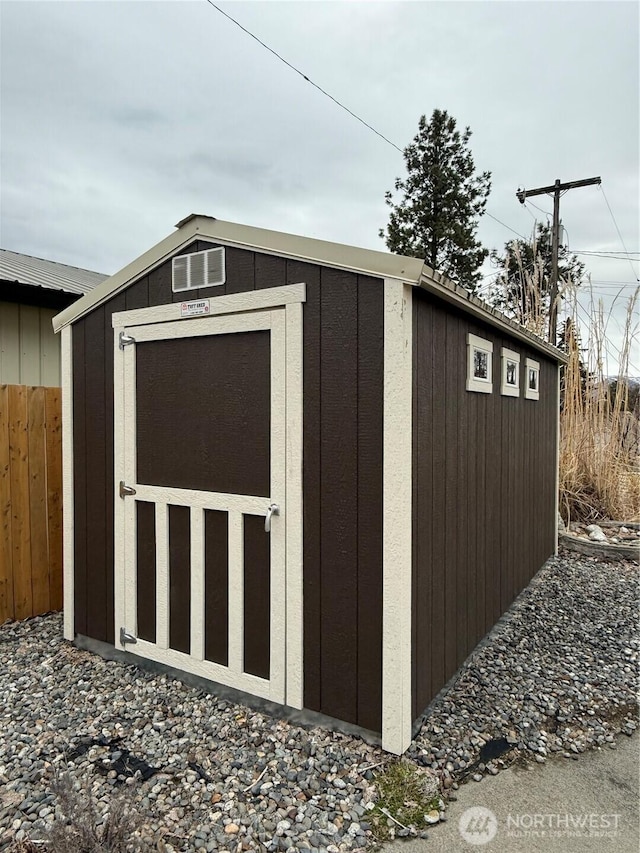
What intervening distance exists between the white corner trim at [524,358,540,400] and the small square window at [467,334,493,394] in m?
0.96

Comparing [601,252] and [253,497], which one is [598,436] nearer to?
[601,252]

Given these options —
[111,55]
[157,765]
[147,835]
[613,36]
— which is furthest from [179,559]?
[613,36]

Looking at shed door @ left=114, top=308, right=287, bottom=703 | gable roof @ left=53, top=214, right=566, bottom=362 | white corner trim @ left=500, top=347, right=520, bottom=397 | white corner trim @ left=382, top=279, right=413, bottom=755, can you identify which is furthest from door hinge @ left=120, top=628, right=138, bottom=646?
white corner trim @ left=500, top=347, right=520, bottom=397

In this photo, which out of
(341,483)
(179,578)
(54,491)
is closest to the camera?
(341,483)

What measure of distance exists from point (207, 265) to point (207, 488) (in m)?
1.09

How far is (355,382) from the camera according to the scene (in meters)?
2.18

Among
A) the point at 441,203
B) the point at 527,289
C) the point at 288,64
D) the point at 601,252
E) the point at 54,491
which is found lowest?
the point at 54,491

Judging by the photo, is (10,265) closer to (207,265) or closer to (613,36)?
(207,265)

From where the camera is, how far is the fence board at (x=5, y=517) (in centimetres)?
345

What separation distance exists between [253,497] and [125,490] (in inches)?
33.9

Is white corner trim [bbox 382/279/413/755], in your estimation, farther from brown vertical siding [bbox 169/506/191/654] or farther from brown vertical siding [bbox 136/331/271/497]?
brown vertical siding [bbox 169/506/191/654]

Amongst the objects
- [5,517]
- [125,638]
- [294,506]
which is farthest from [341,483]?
[5,517]

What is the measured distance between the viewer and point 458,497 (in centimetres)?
267
